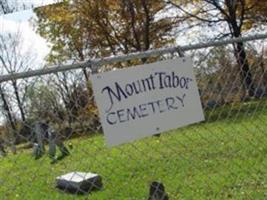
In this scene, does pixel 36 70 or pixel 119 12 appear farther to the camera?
pixel 119 12

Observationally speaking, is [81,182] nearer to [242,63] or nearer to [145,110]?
[242,63]

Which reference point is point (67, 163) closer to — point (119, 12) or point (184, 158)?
point (184, 158)

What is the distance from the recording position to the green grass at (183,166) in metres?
7.14

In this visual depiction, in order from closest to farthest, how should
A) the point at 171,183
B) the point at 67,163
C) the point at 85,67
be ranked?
the point at 85,67 → the point at 171,183 → the point at 67,163

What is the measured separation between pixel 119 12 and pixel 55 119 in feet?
72.5

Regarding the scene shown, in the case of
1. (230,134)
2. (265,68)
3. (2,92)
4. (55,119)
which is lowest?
(230,134)

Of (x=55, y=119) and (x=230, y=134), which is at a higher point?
(x=55, y=119)

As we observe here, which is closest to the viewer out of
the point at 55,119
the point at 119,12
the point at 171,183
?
the point at 55,119

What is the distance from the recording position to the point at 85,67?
12.9ft

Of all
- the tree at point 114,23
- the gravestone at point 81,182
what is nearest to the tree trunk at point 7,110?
the gravestone at point 81,182

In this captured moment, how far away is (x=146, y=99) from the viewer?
415cm

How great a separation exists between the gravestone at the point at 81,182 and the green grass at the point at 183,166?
0.13 metres

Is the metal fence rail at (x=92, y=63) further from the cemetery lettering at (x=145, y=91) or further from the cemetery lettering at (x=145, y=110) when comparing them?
the cemetery lettering at (x=145, y=110)

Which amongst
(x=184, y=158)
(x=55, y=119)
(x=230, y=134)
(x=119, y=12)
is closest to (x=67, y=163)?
(x=184, y=158)
